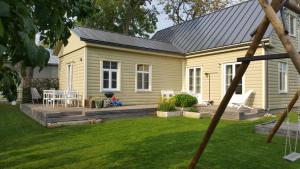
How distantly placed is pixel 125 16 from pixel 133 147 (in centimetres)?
2511

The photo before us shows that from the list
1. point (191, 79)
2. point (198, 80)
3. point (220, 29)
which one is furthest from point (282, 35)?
point (220, 29)

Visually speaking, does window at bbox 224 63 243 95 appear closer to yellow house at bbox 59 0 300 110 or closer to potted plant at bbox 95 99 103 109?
yellow house at bbox 59 0 300 110

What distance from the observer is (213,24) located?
16547 millimetres

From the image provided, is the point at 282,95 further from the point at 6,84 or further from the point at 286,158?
the point at 6,84

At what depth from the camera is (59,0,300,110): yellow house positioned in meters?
12.3

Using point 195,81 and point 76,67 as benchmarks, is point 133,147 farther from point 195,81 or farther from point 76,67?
point 195,81

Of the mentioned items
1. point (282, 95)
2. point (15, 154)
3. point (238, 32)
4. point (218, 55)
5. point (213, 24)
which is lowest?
point (15, 154)

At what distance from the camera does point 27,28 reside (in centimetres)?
130

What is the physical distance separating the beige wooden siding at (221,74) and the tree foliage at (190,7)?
1462 centimetres

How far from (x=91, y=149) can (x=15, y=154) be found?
1508 mm

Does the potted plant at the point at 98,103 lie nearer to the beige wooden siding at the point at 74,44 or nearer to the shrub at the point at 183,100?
the beige wooden siding at the point at 74,44

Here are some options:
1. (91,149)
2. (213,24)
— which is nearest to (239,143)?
(91,149)

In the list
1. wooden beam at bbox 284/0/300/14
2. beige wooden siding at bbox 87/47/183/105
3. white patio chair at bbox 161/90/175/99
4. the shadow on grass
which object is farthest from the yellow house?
wooden beam at bbox 284/0/300/14

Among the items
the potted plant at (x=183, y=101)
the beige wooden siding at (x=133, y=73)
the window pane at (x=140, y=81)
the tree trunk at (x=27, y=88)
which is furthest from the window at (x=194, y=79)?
the tree trunk at (x=27, y=88)
